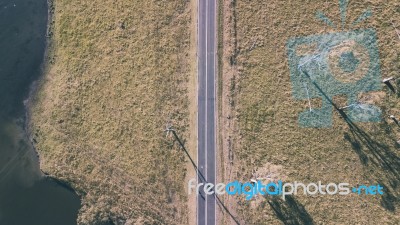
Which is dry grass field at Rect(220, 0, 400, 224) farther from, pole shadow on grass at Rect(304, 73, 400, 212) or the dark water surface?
the dark water surface

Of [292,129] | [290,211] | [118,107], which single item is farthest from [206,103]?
[290,211]

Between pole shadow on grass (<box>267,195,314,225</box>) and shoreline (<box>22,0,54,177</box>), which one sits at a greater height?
shoreline (<box>22,0,54,177</box>)

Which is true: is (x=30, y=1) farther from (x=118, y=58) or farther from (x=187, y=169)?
(x=187, y=169)

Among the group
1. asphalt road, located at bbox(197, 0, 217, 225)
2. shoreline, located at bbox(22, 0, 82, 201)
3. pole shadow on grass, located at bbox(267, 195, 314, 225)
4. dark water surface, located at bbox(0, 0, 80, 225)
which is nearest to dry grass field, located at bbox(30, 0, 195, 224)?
shoreline, located at bbox(22, 0, 82, 201)

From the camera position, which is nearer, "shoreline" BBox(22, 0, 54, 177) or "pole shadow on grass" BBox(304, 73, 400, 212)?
"pole shadow on grass" BBox(304, 73, 400, 212)

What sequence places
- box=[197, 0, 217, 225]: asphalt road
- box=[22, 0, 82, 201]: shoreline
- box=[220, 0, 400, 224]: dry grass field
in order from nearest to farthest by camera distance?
box=[220, 0, 400, 224]: dry grass field < box=[197, 0, 217, 225]: asphalt road < box=[22, 0, 82, 201]: shoreline

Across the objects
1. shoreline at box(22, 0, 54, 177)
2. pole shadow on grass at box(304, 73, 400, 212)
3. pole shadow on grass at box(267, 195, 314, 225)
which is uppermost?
shoreline at box(22, 0, 54, 177)

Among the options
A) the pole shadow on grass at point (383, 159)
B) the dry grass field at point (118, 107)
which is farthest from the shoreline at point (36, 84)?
the pole shadow on grass at point (383, 159)

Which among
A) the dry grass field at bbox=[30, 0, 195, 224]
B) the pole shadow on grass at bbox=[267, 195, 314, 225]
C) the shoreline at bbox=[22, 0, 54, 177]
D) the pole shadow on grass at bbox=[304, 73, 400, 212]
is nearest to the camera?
the pole shadow on grass at bbox=[304, 73, 400, 212]
